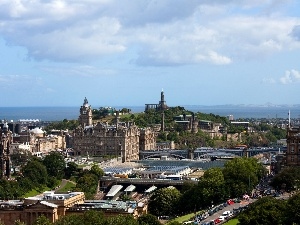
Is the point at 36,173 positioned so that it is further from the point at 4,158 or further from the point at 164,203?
the point at 164,203

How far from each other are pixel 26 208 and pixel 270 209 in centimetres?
2183

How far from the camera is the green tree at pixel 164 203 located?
241 ft

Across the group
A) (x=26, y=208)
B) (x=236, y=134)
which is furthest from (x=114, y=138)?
(x=26, y=208)

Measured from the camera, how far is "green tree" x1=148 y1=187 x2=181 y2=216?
7331cm

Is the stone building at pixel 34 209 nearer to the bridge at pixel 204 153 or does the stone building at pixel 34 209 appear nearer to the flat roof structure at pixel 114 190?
the flat roof structure at pixel 114 190

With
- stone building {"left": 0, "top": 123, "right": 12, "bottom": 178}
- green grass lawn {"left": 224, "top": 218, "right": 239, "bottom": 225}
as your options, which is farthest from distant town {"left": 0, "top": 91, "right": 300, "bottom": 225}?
green grass lawn {"left": 224, "top": 218, "right": 239, "bottom": 225}

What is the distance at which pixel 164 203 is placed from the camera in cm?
7394

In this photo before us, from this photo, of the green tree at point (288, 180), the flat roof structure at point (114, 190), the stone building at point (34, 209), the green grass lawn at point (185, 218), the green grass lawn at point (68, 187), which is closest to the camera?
the stone building at point (34, 209)

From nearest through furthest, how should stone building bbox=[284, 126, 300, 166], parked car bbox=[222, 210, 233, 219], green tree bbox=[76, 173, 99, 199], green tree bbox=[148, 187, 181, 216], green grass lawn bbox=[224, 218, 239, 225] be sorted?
green grass lawn bbox=[224, 218, 239, 225] → parked car bbox=[222, 210, 233, 219] → green tree bbox=[148, 187, 181, 216] → stone building bbox=[284, 126, 300, 166] → green tree bbox=[76, 173, 99, 199]

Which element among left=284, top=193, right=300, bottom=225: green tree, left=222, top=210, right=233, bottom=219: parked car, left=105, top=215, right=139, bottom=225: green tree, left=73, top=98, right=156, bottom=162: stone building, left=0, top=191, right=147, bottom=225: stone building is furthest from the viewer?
left=73, top=98, right=156, bottom=162: stone building

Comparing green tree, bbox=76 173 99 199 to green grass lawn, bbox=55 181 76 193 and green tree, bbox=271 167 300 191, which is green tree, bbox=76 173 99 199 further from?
green tree, bbox=271 167 300 191

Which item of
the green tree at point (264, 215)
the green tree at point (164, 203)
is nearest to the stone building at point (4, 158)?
the green tree at point (164, 203)

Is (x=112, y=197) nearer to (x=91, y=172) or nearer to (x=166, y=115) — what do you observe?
(x=91, y=172)

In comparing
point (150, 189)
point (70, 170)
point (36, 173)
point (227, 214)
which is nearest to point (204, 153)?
point (70, 170)
